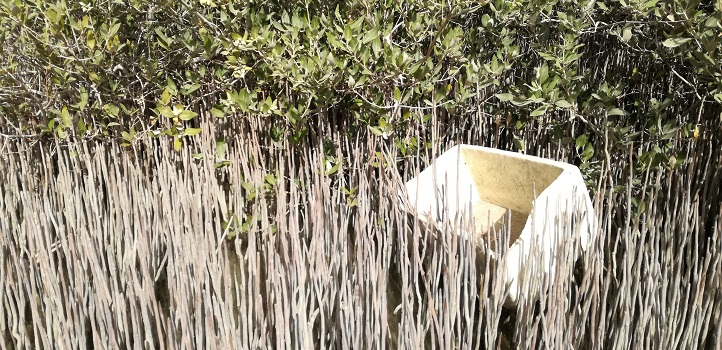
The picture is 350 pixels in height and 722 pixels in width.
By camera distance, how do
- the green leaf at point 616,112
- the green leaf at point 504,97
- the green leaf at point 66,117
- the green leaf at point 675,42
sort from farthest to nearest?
the green leaf at point 66,117 → the green leaf at point 504,97 → the green leaf at point 616,112 → the green leaf at point 675,42

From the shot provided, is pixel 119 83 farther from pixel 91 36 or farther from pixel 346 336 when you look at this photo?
pixel 346 336

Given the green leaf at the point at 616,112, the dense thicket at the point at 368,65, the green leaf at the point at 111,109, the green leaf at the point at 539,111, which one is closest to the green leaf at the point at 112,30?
the dense thicket at the point at 368,65

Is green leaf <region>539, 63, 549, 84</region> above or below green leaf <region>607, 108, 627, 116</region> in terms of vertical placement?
above

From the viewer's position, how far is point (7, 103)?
239 cm

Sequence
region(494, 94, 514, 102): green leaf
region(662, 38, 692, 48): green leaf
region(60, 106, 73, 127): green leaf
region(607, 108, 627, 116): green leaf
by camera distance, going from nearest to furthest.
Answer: region(662, 38, 692, 48): green leaf < region(607, 108, 627, 116): green leaf < region(494, 94, 514, 102): green leaf < region(60, 106, 73, 127): green leaf

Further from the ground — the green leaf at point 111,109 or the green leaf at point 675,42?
the green leaf at point 675,42

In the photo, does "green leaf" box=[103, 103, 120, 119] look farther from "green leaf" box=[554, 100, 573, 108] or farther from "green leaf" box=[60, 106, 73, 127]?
"green leaf" box=[554, 100, 573, 108]

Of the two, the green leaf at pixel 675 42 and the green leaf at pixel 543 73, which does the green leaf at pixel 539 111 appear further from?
the green leaf at pixel 675 42

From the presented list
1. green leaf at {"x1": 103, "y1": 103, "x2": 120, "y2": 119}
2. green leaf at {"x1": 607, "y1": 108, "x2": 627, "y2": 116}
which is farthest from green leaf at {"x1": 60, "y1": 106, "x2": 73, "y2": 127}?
green leaf at {"x1": 607, "y1": 108, "x2": 627, "y2": 116}

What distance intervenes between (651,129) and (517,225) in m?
0.51

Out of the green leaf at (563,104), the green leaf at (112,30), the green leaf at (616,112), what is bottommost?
the green leaf at (616,112)

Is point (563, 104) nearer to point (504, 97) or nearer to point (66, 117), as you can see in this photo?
point (504, 97)

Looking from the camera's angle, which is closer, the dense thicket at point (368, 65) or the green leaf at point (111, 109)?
the dense thicket at point (368, 65)

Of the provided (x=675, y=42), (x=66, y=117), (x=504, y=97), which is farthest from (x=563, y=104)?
(x=66, y=117)
